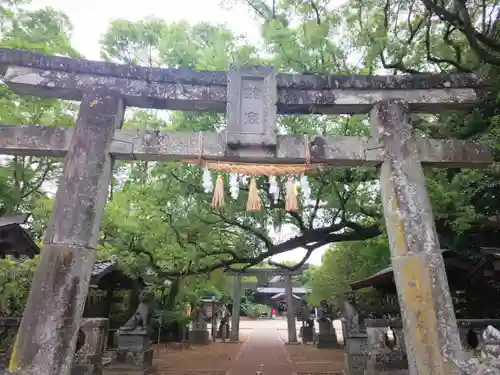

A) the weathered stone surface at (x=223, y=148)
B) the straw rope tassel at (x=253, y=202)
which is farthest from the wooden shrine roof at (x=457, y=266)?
the straw rope tassel at (x=253, y=202)

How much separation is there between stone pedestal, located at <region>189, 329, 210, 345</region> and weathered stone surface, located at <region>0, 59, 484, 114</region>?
17615 millimetres

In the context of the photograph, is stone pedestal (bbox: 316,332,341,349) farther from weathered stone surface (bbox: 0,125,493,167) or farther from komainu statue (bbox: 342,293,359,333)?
weathered stone surface (bbox: 0,125,493,167)

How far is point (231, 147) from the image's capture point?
525 cm

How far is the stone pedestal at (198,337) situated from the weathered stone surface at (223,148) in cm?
1749

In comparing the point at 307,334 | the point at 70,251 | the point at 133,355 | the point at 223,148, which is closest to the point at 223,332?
the point at 307,334

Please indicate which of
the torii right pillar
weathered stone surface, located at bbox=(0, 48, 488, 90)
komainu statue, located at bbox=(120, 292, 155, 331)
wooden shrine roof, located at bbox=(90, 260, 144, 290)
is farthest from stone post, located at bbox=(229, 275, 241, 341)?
weathered stone surface, located at bbox=(0, 48, 488, 90)

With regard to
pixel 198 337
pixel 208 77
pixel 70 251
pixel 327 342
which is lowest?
pixel 327 342

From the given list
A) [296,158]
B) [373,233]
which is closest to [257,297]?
[373,233]

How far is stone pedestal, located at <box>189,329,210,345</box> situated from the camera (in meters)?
20.1

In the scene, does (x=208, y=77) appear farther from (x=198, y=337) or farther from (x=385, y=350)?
(x=198, y=337)

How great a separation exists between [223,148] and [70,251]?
2.53 m

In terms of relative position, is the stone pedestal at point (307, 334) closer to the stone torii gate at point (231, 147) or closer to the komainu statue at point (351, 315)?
the komainu statue at point (351, 315)

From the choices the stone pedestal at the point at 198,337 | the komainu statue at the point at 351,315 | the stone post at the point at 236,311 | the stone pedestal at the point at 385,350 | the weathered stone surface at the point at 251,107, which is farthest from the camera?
the stone post at the point at 236,311

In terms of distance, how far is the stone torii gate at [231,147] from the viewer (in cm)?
443
